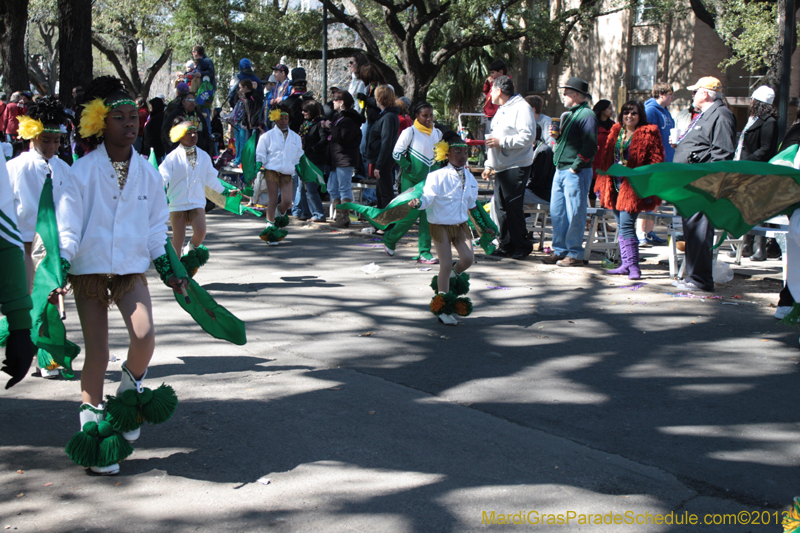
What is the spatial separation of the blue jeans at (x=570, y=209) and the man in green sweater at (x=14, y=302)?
7338 mm

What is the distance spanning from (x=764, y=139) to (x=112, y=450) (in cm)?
837

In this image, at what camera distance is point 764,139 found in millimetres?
9211

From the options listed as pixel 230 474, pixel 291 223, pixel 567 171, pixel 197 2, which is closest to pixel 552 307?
pixel 567 171

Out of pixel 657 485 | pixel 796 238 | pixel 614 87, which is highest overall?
pixel 614 87

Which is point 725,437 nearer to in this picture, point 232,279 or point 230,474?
point 230,474

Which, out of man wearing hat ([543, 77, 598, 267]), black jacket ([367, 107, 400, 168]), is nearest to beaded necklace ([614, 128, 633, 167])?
man wearing hat ([543, 77, 598, 267])

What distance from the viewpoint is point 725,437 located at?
446 centimetres

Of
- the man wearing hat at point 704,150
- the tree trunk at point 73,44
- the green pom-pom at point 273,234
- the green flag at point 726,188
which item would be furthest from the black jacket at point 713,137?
the tree trunk at point 73,44

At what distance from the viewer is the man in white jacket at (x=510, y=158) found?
32.2ft

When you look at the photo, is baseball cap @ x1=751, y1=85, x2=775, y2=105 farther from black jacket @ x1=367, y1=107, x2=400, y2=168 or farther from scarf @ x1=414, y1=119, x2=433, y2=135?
black jacket @ x1=367, y1=107, x2=400, y2=168

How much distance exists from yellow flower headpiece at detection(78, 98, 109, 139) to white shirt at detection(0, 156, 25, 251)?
0.66 m

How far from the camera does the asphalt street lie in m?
3.56

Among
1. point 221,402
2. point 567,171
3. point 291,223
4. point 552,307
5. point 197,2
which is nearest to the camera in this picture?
point 221,402

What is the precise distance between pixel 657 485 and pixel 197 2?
77.6 ft
